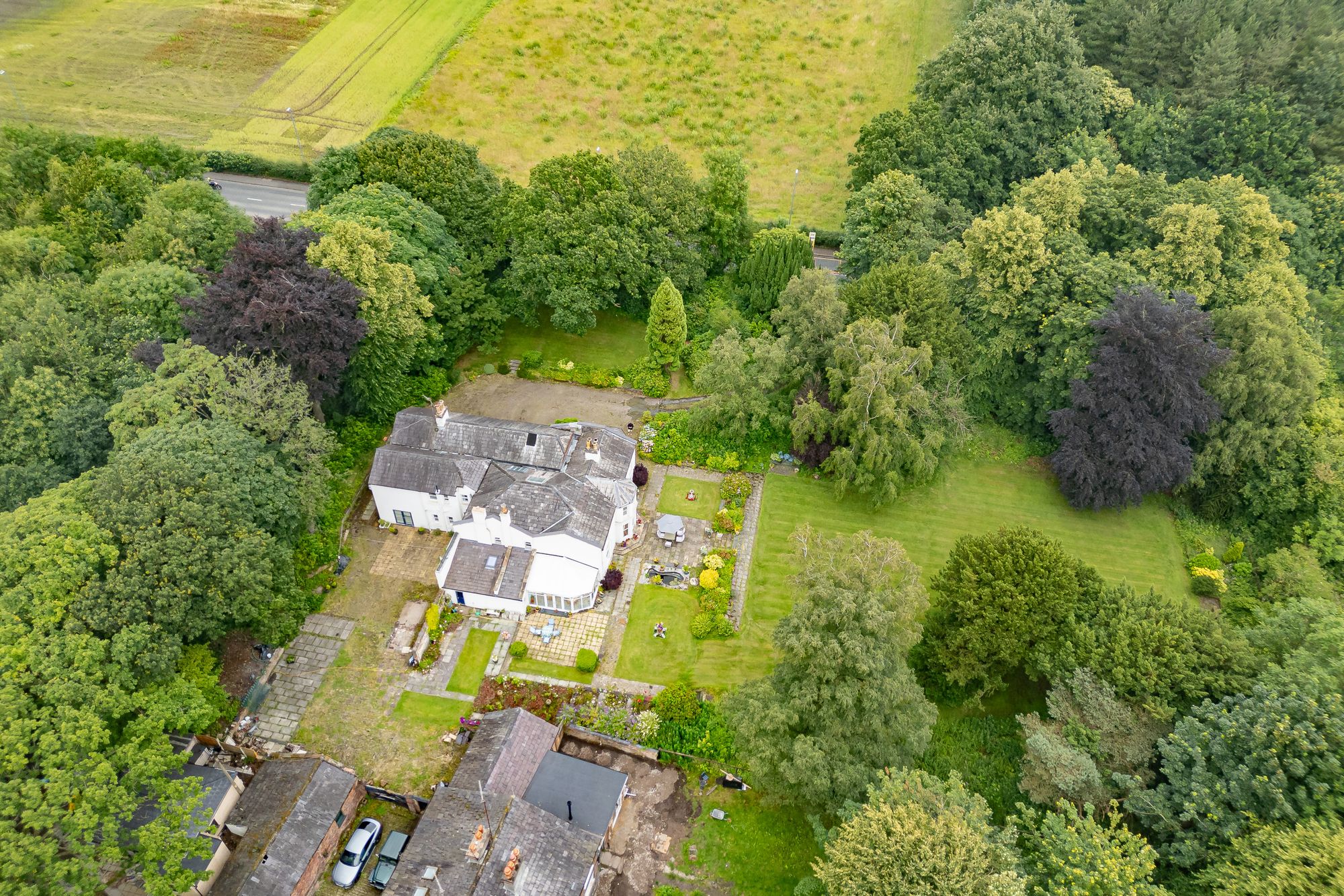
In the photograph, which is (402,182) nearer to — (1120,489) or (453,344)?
(453,344)

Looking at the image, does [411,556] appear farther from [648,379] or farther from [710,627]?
[648,379]

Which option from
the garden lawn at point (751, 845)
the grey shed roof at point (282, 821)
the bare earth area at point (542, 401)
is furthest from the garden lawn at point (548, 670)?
the bare earth area at point (542, 401)

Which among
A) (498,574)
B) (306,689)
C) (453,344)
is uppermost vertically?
(453,344)

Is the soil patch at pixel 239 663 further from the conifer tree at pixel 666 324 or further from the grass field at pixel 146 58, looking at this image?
the grass field at pixel 146 58

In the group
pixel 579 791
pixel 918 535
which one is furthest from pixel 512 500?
pixel 918 535

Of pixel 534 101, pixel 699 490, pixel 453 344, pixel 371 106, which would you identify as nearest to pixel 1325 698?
pixel 699 490

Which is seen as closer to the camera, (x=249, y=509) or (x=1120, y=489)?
(x=249, y=509)

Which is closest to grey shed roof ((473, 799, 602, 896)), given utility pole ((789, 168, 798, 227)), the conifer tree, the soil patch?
the soil patch

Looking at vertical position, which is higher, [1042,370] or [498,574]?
[1042,370]
